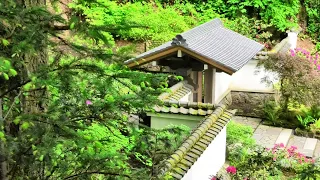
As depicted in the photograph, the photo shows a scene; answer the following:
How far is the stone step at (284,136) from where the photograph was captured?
1217 centimetres

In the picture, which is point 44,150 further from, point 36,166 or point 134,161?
point 134,161

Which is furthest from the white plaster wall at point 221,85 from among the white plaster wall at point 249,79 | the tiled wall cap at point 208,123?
the tiled wall cap at point 208,123

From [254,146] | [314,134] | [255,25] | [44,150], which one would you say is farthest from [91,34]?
[255,25]

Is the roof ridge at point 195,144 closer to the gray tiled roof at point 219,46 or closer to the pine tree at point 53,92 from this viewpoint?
the pine tree at point 53,92

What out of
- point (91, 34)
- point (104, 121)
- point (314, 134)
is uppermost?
point (91, 34)

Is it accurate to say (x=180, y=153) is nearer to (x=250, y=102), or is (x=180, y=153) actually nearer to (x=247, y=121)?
(x=247, y=121)

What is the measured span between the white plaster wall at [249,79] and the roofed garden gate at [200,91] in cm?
96

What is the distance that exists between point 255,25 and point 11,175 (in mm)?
18211

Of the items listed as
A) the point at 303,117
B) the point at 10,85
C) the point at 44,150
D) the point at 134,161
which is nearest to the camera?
the point at 44,150

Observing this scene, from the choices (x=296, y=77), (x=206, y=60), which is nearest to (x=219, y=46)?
(x=206, y=60)

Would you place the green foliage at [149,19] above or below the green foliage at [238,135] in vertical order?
above

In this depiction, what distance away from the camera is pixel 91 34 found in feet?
8.95

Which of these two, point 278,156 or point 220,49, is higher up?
point 220,49

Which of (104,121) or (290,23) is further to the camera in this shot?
(290,23)
